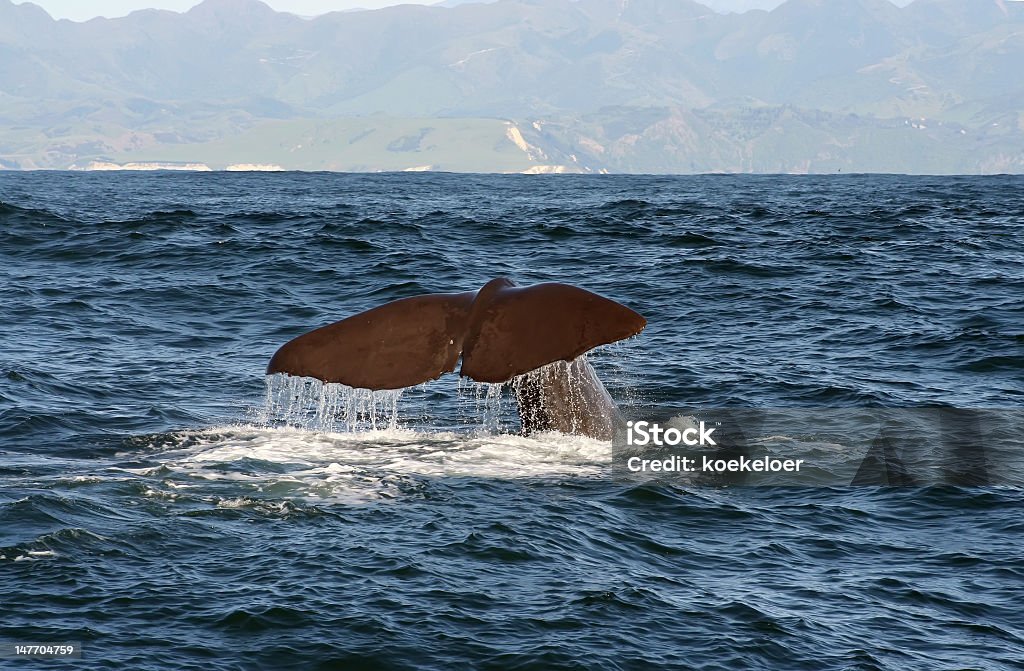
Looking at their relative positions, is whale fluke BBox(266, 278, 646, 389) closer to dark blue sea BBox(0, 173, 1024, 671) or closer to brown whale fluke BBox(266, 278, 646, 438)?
brown whale fluke BBox(266, 278, 646, 438)

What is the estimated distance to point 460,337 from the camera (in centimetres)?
775

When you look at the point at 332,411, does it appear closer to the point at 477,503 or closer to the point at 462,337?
the point at 477,503

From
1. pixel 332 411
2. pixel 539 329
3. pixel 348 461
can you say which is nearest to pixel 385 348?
pixel 539 329

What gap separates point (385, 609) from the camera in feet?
21.8

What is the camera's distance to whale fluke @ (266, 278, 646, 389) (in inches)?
282

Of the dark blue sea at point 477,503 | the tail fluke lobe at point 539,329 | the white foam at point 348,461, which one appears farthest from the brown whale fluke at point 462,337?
the white foam at point 348,461

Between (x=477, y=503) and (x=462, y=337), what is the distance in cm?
145

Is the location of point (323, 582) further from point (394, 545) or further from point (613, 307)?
point (613, 307)

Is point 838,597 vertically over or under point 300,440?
under

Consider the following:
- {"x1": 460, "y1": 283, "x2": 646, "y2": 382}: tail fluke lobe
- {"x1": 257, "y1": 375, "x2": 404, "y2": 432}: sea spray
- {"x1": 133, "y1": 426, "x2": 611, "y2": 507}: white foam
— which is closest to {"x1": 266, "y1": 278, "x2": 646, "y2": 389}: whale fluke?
{"x1": 460, "y1": 283, "x2": 646, "y2": 382}: tail fluke lobe

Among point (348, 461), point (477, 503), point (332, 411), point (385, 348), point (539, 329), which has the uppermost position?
point (539, 329)

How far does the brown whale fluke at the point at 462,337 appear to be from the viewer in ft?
23.5

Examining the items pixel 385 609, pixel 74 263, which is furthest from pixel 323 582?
pixel 74 263

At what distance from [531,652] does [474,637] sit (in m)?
0.35
